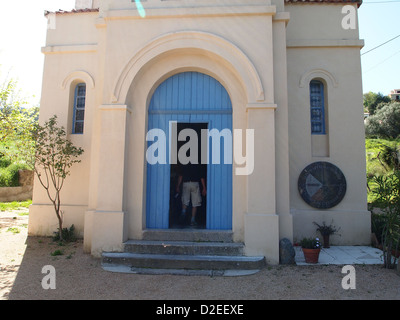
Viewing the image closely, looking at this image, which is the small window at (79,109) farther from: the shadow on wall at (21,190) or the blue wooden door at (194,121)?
the shadow on wall at (21,190)

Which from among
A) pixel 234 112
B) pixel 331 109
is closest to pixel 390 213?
pixel 331 109

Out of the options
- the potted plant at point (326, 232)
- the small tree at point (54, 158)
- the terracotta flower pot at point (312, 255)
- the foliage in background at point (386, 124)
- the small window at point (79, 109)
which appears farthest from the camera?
the foliage in background at point (386, 124)

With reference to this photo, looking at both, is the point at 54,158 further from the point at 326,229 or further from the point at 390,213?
the point at 390,213

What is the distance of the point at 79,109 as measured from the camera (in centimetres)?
816

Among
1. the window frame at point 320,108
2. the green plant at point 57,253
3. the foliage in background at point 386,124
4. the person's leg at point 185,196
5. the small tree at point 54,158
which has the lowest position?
the green plant at point 57,253

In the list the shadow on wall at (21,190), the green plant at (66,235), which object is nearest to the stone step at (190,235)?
the green plant at (66,235)

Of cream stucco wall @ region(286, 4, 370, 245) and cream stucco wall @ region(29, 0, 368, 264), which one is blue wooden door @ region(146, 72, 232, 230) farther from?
cream stucco wall @ region(286, 4, 370, 245)

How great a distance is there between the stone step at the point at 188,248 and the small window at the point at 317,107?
4.06 m

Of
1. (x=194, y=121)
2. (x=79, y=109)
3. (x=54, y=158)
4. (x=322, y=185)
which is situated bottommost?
(x=322, y=185)

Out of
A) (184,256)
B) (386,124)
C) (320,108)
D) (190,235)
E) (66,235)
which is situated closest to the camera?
(184,256)

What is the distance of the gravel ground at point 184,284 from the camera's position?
4.24 m

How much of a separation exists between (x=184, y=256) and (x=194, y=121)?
2987 mm

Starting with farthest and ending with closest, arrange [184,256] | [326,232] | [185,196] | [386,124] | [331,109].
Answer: [386,124] < [331,109] < [185,196] < [326,232] < [184,256]

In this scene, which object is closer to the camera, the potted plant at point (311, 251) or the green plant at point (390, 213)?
the green plant at point (390, 213)
